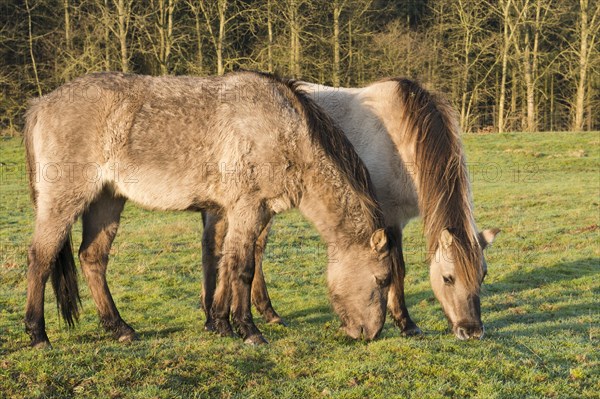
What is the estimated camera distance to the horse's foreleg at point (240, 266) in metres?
6.38

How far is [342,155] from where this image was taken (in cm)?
659

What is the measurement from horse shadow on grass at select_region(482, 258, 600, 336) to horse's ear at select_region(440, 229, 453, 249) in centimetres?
153

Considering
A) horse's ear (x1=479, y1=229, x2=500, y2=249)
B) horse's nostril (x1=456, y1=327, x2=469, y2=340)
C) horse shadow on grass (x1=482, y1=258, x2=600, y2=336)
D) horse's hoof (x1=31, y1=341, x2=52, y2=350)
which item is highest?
horse's ear (x1=479, y1=229, x2=500, y2=249)

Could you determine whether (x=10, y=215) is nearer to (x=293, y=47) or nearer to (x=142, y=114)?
(x=142, y=114)

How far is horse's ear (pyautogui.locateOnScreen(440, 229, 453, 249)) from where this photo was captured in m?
6.36

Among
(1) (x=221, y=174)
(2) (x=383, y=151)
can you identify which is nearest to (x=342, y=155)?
(2) (x=383, y=151)

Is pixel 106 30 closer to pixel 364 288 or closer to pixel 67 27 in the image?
pixel 67 27

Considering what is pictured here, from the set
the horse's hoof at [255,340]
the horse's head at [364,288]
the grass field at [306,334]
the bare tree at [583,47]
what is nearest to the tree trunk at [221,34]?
the grass field at [306,334]

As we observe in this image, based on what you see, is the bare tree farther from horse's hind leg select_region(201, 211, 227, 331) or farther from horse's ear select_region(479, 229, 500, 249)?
horse's hind leg select_region(201, 211, 227, 331)

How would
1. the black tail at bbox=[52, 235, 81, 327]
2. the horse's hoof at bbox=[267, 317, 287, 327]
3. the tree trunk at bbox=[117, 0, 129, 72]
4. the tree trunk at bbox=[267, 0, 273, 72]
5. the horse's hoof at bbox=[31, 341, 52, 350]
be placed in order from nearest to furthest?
the horse's hoof at bbox=[31, 341, 52, 350], the black tail at bbox=[52, 235, 81, 327], the horse's hoof at bbox=[267, 317, 287, 327], the tree trunk at bbox=[117, 0, 129, 72], the tree trunk at bbox=[267, 0, 273, 72]

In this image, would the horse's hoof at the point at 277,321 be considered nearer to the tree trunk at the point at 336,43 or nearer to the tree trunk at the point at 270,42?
the tree trunk at the point at 270,42

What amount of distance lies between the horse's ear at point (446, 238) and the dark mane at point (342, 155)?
62 cm

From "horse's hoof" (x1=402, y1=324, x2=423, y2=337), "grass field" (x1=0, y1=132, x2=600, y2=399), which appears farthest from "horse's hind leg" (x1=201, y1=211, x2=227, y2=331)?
"horse's hoof" (x1=402, y1=324, x2=423, y2=337)

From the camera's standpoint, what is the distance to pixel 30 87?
30.6 metres
